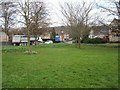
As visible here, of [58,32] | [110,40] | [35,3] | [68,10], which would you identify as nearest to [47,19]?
[68,10]

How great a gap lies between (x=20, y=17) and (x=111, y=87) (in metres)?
12.6

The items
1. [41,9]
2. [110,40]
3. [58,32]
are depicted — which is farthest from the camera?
[58,32]

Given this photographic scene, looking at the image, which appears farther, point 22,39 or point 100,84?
point 22,39

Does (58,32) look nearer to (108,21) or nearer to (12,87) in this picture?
(108,21)

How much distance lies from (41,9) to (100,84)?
1410 cm

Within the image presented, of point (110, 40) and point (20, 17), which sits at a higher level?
point (20, 17)

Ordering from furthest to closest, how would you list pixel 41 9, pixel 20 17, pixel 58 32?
pixel 58 32 → pixel 41 9 → pixel 20 17

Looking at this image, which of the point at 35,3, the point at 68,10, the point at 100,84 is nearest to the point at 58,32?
the point at 68,10

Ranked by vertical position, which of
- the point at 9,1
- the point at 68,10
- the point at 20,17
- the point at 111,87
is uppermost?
the point at 68,10

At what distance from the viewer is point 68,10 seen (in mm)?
24078

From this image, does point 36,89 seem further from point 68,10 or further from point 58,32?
point 58,32

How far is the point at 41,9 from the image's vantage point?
53.4ft

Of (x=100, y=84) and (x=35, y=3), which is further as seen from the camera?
(x=35, y=3)

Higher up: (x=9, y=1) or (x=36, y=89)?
(x=9, y=1)
